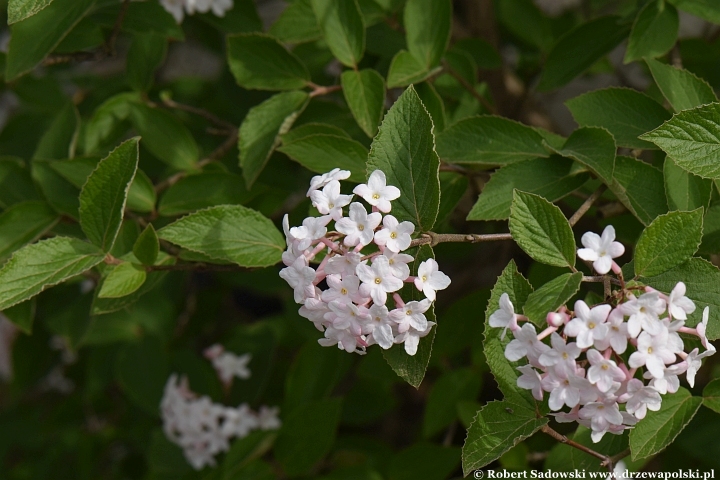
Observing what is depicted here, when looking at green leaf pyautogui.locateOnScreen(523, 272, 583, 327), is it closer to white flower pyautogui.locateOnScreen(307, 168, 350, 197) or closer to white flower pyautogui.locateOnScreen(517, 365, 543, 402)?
white flower pyautogui.locateOnScreen(517, 365, 543, 402)

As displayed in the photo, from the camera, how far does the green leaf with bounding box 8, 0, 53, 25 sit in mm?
1009

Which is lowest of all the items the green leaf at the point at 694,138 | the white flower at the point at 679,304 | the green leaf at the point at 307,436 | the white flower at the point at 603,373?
the green leaf at the point at 307,436

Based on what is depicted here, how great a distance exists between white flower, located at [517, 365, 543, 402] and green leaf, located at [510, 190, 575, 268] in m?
0.14

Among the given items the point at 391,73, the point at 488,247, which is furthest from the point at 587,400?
the point at 488,247

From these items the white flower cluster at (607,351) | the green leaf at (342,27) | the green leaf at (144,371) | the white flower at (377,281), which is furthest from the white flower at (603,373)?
the green leaf at (144,371)

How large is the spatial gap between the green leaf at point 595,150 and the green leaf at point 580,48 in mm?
389

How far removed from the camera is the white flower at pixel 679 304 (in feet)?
2.65

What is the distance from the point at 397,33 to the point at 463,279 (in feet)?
3.20

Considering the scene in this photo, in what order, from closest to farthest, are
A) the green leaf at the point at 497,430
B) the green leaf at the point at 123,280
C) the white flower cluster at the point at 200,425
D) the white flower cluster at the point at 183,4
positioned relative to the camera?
the green leaf at the point at 497,430, the green leaf at the point at 123,280, the white flower cluster at the point at 183,4, the white flower cluster at the point at 200,425

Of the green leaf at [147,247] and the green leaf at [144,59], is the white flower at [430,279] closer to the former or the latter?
the green leaf at [147,247]

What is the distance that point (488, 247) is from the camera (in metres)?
2.20

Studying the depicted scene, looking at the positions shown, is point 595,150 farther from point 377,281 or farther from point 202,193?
point 202,193

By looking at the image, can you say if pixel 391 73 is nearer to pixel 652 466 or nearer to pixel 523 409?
pixel 523 409

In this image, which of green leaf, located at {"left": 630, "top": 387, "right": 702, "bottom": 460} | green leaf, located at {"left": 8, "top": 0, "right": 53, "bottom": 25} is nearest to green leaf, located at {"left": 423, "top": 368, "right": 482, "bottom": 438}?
green leaf, located at {"left": 630, "top": 387, "right": 702, "bottom": 460}
